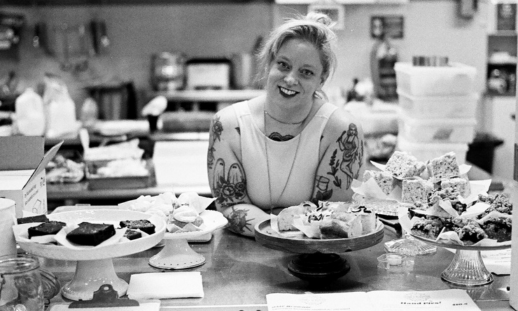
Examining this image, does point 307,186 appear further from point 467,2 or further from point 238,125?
point 467,2

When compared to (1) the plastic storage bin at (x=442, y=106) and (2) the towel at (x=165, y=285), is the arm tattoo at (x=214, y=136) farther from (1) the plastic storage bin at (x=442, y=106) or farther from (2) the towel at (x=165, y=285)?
(1) the plastic storage bin at (x=442, y=106)

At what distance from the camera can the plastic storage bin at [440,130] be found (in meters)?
3.85

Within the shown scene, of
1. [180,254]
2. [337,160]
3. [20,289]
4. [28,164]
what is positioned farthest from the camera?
[337,160]

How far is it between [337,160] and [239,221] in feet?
1.62

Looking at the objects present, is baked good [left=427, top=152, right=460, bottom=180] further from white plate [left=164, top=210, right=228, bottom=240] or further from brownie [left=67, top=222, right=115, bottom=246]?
brownie [left=67, top=222, right=115, bottom=246]

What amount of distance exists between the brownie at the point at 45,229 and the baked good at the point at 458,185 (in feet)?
4.15

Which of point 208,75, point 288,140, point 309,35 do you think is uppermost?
point 309,35

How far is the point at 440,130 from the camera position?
3.88 meters

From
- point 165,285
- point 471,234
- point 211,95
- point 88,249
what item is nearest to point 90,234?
point 88,249

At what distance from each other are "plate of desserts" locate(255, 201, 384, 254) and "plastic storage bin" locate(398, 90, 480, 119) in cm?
170

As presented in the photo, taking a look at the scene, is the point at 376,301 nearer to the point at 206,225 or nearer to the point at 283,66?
the point at 206,225

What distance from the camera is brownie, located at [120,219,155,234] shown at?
6.84 ft

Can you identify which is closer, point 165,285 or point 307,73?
point 165,285

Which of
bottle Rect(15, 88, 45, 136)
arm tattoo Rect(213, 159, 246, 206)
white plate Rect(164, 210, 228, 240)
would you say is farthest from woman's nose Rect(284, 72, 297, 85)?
bottle Rect(15, 88, 45, 136)
